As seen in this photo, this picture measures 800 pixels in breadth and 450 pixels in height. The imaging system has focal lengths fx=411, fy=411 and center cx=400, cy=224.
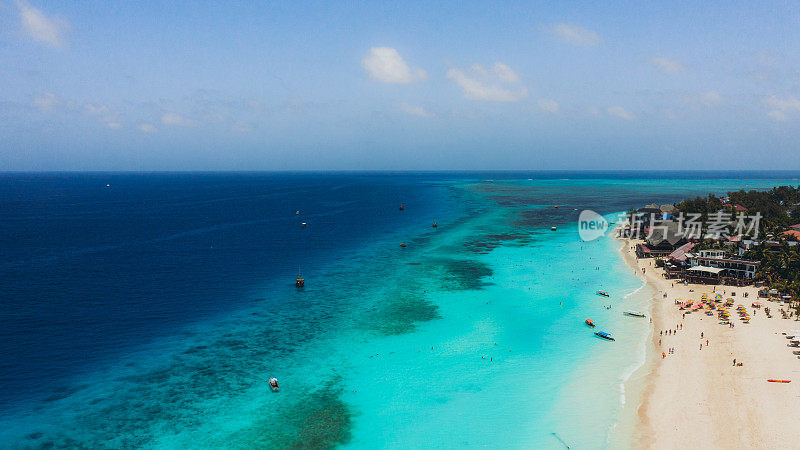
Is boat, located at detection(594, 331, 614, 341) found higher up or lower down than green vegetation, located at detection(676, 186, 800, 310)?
lower down

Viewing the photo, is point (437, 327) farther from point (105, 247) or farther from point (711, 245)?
point (105, 247)

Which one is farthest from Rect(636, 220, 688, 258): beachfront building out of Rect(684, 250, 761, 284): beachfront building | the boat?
the boat

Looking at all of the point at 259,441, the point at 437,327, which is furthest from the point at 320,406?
the point at 437,327

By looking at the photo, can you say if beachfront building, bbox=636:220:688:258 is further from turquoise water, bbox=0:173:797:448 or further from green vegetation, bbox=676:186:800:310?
turquoise water, bbox=0:173:797:448

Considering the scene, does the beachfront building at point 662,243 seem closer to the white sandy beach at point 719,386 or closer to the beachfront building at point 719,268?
the beachfront building at point 719,268

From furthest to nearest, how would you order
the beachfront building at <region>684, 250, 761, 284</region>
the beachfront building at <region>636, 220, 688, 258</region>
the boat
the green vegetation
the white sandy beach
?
the beachfront building at <region>636, 220, 688, 258</region>, the beachfront building at <region>684, 250, 761, 284</region>, the green vegetation, the boat, the white sandy beach

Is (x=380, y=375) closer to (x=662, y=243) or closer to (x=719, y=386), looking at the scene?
(x=719, y=386)
